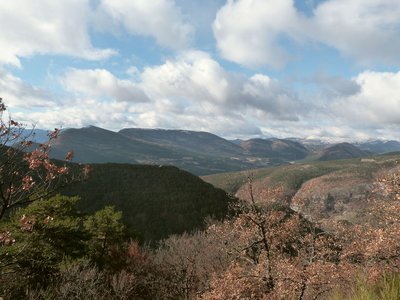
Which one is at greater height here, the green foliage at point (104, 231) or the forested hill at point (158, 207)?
the green foliage at point (104, 231)

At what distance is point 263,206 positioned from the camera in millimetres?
25625

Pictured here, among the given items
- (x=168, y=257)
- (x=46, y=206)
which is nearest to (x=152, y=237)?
(x=168, y=257)

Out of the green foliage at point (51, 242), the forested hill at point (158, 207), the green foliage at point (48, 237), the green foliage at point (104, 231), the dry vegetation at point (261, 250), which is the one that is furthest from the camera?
the forested hill at point (158, 207)

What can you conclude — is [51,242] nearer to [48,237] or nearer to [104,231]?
[48,237]

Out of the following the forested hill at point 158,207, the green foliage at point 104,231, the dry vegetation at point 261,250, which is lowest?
the forested hill at point 158,207

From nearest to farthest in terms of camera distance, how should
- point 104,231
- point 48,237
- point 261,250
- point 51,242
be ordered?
point 261,250 < point 48,237 < point 51,242 < point 104,231

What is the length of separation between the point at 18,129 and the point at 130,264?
2010 inches

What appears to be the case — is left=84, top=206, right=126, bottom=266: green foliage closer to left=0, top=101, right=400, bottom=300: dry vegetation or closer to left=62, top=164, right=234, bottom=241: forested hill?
left=0, top=101, right=400, bottom=300: dry vegetation

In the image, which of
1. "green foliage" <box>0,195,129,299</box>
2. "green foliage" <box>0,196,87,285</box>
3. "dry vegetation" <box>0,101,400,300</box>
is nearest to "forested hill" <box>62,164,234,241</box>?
"green foliage" <box>0,195,129,299</box>

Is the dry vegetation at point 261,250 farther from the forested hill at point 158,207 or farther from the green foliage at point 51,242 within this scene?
the forested hill at point 158,207

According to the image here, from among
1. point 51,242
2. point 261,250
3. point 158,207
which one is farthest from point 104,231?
point 158,207

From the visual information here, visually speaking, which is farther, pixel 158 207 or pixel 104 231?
pixel 158 207

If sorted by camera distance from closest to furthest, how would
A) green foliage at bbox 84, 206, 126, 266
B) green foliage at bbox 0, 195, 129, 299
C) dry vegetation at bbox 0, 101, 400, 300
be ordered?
dry vegetation at bbox 0, 101, 400, 300 → green foliage at bbox 0, 195, 129, 299 → green foliage at bbox 84, 206, 126, 266

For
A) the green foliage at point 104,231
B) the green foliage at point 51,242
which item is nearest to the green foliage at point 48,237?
the green foliage at point 51,242
